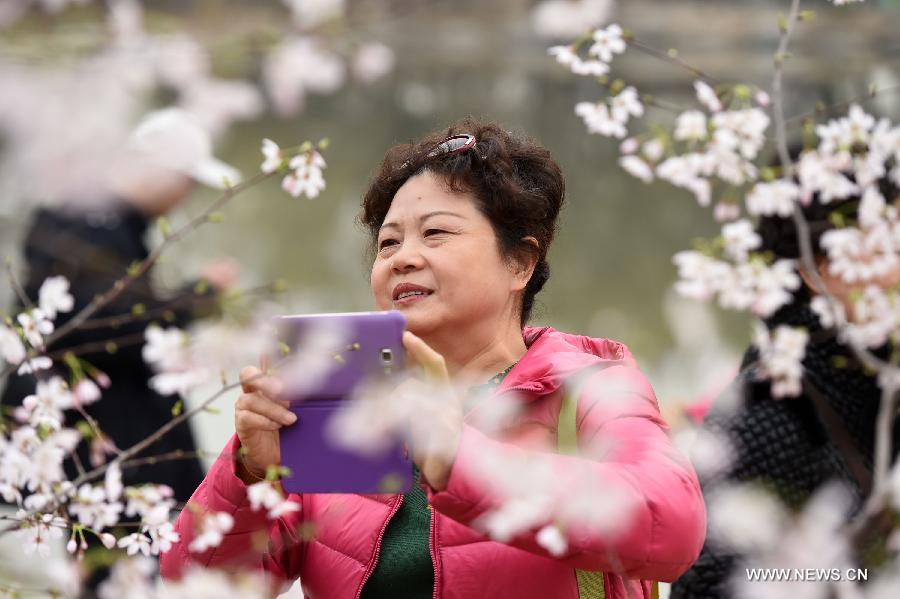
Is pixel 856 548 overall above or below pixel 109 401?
above

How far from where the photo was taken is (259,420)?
4.31ft

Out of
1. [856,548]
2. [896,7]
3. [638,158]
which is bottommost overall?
[896,7]

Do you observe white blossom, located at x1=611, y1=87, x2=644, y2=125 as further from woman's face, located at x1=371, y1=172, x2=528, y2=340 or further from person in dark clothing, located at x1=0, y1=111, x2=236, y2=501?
person in dark clothing, located at x1=0, y1=111, x2=236, y2=501

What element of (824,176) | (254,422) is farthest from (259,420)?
(824,176)

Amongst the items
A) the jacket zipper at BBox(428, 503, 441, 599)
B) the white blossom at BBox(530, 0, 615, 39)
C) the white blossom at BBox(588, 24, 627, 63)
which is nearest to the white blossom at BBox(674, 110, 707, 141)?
the white blossom at BBox(588, 24, 627, 63)

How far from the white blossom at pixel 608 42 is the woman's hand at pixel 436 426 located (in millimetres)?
760

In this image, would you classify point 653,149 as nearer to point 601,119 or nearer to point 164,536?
point 601,119

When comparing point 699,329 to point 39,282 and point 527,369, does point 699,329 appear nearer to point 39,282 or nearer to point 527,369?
point 527,369

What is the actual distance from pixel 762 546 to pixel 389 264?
566 millimetres

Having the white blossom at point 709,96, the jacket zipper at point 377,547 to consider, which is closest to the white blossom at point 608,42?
the white blossom at point 709,96

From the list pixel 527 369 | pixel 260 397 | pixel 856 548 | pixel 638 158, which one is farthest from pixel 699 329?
pixel 260 397

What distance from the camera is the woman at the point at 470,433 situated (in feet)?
4.02

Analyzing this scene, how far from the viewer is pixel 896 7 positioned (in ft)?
43.3

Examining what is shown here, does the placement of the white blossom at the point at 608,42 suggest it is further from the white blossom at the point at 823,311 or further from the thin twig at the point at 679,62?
the white blossom at the point at 823,311
